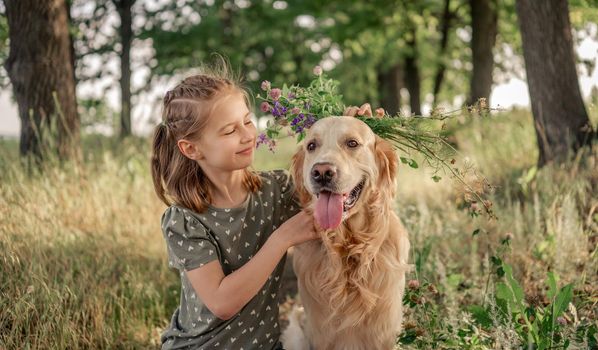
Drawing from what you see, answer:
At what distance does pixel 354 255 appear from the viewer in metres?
2.96

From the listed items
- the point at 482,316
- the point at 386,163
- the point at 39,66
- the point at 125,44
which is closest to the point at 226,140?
the point at 386,163

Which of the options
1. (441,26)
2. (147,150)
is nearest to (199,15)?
(441,26)

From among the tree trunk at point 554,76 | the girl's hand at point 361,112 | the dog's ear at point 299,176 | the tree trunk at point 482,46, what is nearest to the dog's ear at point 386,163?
the girl's hand at point 361,112

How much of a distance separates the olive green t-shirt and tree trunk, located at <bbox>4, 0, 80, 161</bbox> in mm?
2968

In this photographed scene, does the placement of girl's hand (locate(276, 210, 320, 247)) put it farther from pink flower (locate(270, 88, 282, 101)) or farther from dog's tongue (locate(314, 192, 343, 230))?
pink flower (locate(270, 88, 282, 101))

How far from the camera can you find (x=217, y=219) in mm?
2900

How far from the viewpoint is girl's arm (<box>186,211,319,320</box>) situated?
2.67m

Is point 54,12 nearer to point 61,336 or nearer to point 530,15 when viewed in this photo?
point 61,336

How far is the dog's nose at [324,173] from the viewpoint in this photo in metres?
2.60

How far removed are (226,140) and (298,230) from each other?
56 cm

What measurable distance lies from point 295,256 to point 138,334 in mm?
1409

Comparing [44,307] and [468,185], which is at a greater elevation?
[468,185]

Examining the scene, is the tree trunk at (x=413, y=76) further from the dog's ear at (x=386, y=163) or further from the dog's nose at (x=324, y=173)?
the dog's nose at (x=324, y=173)

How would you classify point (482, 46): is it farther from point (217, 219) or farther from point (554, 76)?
point (217, 219)
